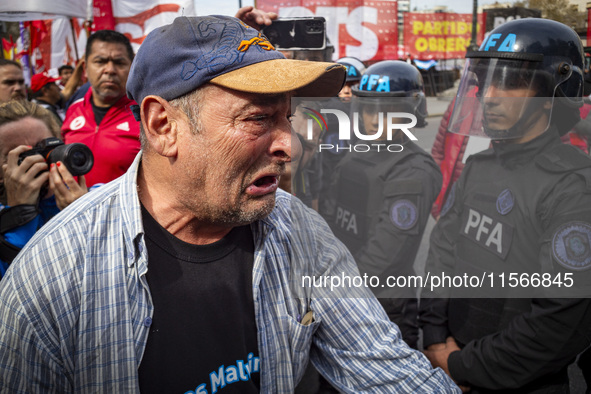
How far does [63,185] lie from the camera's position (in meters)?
2.25

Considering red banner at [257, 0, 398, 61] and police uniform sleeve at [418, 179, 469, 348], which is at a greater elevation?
red banner at [257, 0, 398, 61]

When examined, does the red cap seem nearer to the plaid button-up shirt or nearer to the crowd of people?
the crowd of people

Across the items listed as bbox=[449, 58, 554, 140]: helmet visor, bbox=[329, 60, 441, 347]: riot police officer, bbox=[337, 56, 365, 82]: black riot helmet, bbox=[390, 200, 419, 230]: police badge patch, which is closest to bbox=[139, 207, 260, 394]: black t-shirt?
bbox=[329, 60, 441, 347]: riot police officer

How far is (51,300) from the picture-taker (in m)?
1.22

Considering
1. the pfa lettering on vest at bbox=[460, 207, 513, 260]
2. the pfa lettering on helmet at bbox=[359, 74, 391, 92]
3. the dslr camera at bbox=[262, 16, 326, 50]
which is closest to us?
the pfa lettering on vest at bbox=[460, 207, 513, 260]

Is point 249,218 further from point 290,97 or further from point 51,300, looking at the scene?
point 51,300

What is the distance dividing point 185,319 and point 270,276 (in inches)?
11.1

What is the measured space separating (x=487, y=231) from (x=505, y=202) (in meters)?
0.13

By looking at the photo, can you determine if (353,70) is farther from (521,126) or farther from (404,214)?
(521,126)

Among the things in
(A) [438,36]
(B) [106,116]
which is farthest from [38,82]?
(A) [438,36]

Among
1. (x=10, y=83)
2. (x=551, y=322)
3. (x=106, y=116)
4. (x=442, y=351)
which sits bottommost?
(x=442, y=351)

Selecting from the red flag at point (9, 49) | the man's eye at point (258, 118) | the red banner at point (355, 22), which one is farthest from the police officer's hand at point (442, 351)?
the red flag at point (9, 49)

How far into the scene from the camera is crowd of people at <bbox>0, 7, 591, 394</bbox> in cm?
129

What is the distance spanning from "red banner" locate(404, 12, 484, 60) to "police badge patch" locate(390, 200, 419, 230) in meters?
8.22
